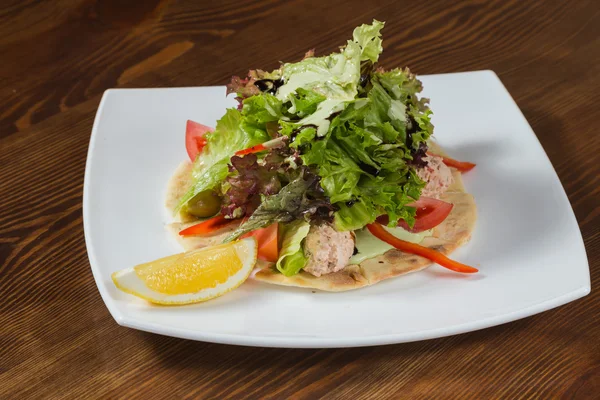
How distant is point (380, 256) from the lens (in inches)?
151

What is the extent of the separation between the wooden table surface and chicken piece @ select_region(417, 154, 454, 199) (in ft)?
2.70

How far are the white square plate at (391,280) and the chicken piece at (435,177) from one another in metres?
0.23

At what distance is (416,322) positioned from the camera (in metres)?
3.32

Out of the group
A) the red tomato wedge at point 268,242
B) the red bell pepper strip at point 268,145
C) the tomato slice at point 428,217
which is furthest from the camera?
the tomato slice at point 428,217

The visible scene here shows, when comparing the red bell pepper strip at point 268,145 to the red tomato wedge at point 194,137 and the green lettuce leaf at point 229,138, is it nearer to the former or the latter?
the green lettuce leaf at point 229,138

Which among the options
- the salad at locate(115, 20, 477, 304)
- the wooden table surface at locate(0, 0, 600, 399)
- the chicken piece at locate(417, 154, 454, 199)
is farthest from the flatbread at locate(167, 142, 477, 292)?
the wooden table surface at locate(0, 0, 600, 399)

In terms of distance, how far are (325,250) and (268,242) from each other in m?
0.27

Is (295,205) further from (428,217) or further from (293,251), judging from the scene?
(428,217)

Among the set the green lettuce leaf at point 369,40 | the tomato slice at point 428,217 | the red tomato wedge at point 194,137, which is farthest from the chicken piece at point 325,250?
the red tomato wedge at point 194,137

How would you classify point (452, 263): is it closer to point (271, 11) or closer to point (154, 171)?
point (154, 171)

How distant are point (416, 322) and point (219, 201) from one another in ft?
4.21

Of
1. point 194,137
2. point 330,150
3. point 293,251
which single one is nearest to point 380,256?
point 293,251

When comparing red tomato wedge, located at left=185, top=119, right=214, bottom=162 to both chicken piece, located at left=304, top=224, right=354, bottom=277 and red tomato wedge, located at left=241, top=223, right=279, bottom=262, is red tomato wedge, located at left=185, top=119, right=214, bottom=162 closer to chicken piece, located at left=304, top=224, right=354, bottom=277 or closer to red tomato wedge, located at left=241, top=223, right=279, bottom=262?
red tomato wedge, located at left=241, top=223, right=279, bottom=262

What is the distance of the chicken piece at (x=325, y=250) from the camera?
3611mm
